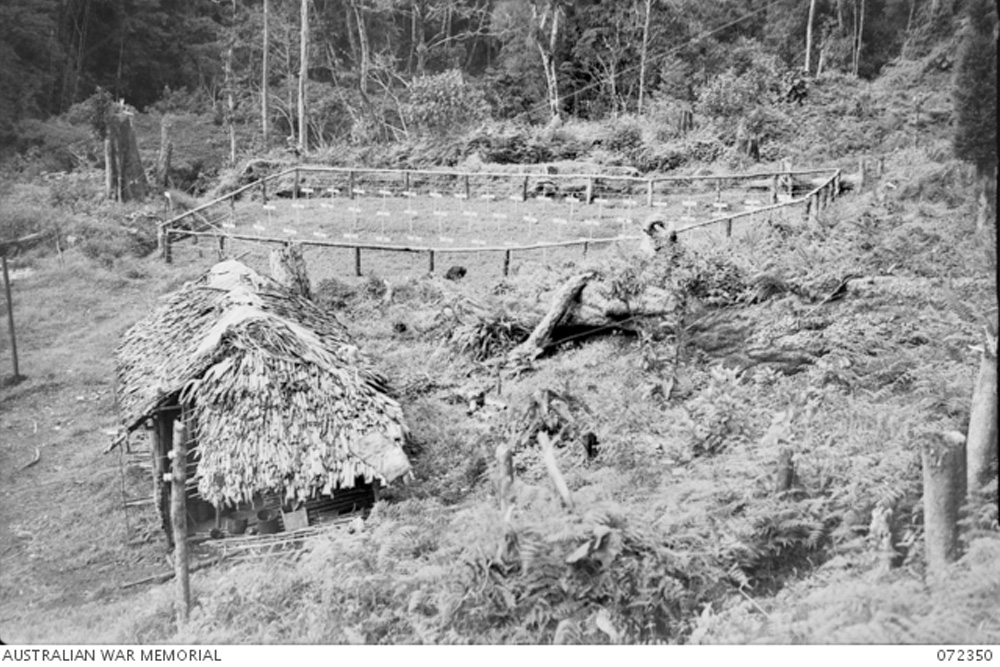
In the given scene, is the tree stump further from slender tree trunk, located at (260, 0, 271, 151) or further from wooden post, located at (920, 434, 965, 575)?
wooden post, located at (920, 434, 965, 575)

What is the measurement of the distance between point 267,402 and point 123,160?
143 inches

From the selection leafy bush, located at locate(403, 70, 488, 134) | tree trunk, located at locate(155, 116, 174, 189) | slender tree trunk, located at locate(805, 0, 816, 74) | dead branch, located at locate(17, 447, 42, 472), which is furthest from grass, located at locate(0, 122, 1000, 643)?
leafy bush, located at locate(403, 70, 488, 134)

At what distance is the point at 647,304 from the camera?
758 centimetres

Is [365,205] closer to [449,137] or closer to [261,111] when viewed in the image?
[449,137]

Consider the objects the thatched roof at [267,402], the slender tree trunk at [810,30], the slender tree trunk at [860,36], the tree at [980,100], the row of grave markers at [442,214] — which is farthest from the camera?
the row of grave markers at [442,214]

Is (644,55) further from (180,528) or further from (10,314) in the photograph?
(180,528)

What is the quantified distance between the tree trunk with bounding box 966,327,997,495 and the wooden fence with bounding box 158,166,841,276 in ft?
15.8

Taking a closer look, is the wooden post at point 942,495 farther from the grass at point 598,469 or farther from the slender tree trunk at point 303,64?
the slender tree trunk at point 303,64

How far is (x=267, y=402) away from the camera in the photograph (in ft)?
20.2

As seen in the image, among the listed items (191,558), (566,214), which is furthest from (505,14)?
(191,558)

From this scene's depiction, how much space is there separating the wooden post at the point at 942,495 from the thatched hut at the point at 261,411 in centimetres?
303

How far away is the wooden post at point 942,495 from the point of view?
14.3ft

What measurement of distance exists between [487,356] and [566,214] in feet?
11.6
